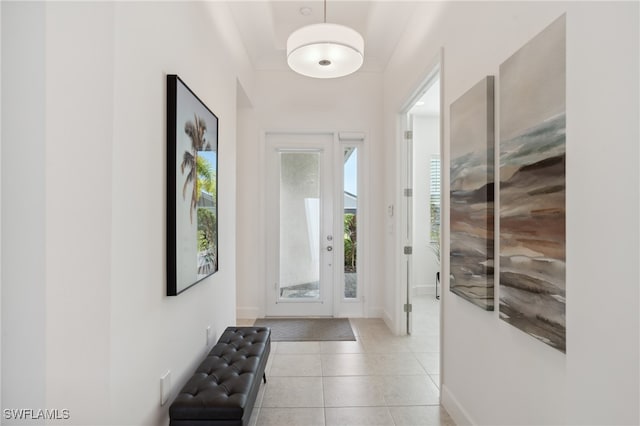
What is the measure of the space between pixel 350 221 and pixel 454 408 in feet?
8.57

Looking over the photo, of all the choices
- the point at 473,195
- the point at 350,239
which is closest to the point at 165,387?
the point at 473,195

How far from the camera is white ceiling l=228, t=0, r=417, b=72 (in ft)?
10.6

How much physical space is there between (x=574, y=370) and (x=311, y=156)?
381 centimetres

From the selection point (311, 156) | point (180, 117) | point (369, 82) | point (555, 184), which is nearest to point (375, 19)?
point (369, 82)

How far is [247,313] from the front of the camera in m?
4.41

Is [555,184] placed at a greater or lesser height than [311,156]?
lesser

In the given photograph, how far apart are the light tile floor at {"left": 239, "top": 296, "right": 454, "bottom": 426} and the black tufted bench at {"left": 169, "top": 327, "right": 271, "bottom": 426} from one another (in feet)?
1.31

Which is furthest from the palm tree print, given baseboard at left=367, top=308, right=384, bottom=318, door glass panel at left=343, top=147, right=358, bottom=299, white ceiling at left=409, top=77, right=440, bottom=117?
white ceiling at left=409, top=77, right=440, bottom=117

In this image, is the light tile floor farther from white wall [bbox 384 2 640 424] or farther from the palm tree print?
the palm tree print

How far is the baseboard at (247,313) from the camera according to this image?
440 cm

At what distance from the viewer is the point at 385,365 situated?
→ 10.1 feet

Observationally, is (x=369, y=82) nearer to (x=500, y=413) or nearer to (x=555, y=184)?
(x=555, y=184)

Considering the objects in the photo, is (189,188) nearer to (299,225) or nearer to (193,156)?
(193,156)

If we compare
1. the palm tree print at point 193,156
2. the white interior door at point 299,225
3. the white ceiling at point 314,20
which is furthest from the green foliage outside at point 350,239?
the palm tree print at point 193,156
